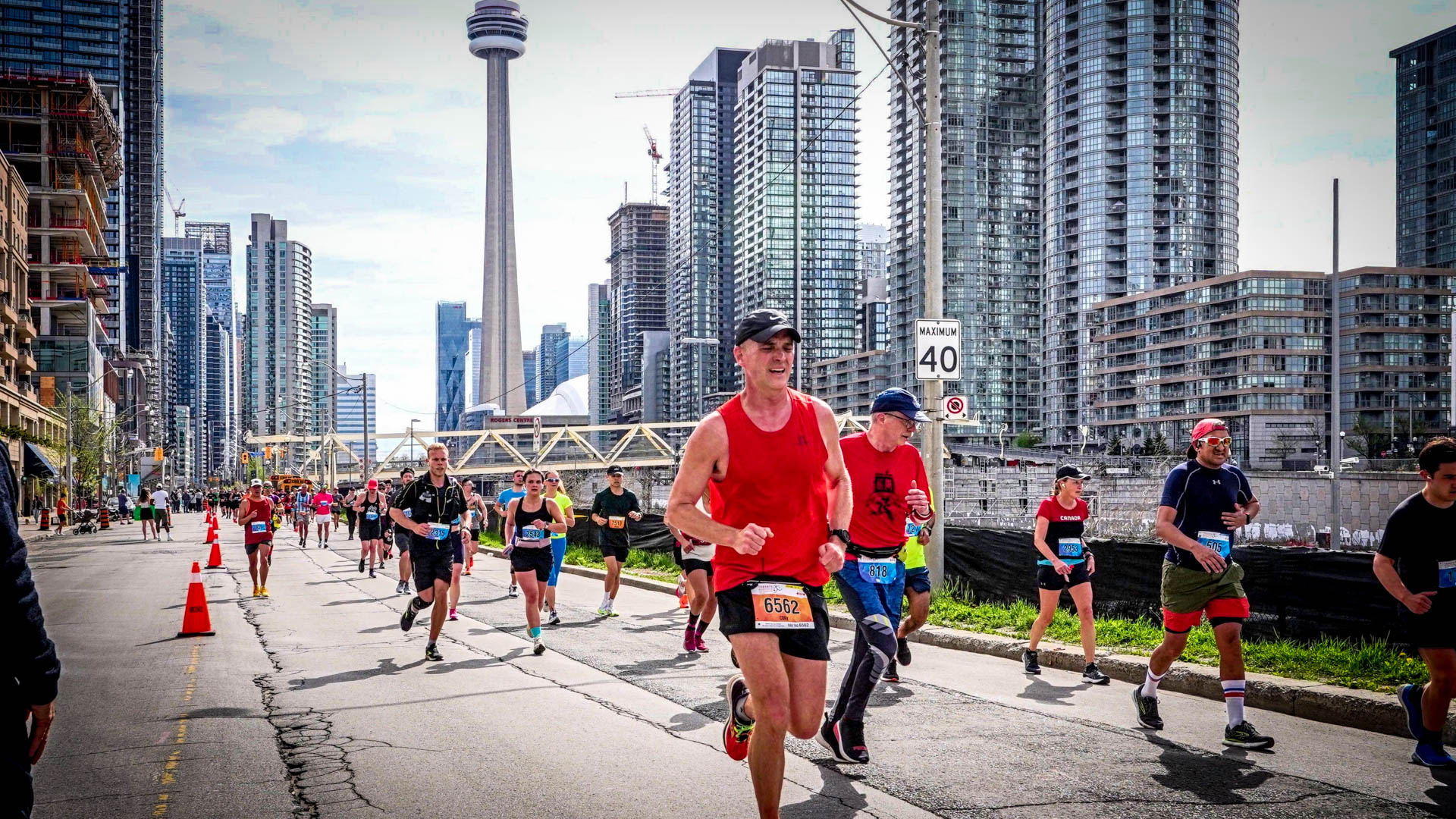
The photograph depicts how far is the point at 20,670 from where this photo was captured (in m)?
3.50

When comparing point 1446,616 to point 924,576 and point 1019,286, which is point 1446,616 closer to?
point 924,576

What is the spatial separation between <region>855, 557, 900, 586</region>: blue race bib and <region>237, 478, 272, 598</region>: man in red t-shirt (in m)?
13.0

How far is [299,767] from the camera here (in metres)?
6.96

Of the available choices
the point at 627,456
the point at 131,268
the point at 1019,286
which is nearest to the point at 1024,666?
the point at 627,456

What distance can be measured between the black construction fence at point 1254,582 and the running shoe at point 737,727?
678 centimetres

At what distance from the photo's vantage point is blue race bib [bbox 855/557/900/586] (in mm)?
7551

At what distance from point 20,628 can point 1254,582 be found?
10.3 metres

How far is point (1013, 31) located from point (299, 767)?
189m

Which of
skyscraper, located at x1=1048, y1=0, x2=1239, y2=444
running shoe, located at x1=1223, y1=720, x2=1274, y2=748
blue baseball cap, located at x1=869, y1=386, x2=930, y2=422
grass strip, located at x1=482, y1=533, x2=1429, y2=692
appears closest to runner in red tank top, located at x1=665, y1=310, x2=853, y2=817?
blue baseball cap, located at x1=869, y1=386, x2=930, y2=422

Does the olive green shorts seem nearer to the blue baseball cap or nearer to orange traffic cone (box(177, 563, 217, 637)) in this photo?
the blue baseball cap

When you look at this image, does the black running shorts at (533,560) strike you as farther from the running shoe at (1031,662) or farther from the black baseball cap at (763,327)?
the black baseball cap at (763,327)

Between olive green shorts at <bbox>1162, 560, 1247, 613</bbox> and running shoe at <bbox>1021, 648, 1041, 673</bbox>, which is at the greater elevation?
olive green shorts at <bbox>1162, 560, 1247, 613</bbox>

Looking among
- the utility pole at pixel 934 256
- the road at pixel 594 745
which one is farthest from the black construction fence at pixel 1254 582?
the road at pixel 594 745

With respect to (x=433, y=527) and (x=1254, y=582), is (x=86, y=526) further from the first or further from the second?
(x=1254, y=582)
